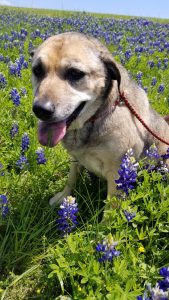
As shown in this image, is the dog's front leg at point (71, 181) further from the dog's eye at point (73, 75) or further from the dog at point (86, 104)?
the dog's eye at point (73, 75)

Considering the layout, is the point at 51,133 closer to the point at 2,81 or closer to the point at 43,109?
the point at 43,109

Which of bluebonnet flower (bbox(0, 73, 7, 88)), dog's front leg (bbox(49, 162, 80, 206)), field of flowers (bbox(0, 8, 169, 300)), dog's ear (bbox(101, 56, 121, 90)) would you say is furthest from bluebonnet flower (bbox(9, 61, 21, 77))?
dog's ear (bbox(101, 56, 121, 90))

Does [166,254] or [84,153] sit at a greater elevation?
[84,153]

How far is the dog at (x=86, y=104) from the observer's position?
283cm

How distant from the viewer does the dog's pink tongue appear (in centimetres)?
294

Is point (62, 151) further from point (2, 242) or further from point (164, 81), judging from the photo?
point (164, 81)

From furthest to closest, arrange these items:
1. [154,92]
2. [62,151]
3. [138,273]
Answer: [154,92] < [62,151] < [138,273]

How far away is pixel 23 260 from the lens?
2.94m

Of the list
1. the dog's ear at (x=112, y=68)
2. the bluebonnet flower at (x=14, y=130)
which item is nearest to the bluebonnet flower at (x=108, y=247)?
the dog's ear at (x=112, y=68)

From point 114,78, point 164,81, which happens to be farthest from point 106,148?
point 164,81

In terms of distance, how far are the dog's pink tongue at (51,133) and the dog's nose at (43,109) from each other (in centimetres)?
23

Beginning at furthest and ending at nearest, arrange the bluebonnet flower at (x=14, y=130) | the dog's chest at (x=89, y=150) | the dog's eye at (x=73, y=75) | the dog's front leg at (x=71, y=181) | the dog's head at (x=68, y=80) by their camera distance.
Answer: the bluebonnet flower at (x=14, y=130)
the dog's front leg at (x=71, y=181)
the dog's chest at (x=89, y=150)
the dog's eye at (x=73, y=75)
the dog's head at (x=68, y=80)

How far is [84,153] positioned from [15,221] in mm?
822

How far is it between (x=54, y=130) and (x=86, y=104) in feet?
1.09
